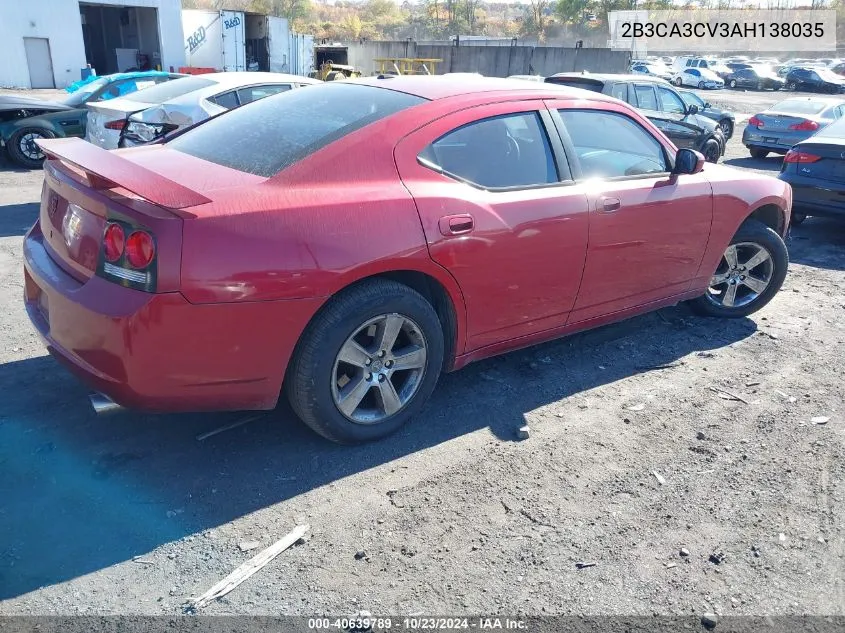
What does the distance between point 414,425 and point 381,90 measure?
1836 millimetres

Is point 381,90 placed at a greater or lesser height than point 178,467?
greater

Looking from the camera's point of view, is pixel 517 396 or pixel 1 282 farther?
pixel 1 282

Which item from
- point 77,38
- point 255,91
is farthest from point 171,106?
point 77,38

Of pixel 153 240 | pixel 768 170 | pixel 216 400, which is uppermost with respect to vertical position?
pixel 153 240

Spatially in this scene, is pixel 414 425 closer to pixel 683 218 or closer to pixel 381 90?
pixel 381 90

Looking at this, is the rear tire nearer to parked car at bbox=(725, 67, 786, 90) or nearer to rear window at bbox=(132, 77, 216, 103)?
rear window at bbox=(132, 77, 216, 103)

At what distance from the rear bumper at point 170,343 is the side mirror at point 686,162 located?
267 centimetres

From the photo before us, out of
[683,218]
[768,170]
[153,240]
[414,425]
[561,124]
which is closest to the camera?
[153,240]

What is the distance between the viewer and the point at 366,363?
3.27 meters

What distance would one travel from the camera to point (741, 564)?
2.76m

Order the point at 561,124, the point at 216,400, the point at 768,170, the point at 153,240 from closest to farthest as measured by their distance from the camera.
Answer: the point at 153,240 → the point at 216,400 → the point at 561,124 → the point at 768,170

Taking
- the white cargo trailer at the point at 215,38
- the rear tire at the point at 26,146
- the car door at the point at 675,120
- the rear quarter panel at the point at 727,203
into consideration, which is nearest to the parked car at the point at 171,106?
the rear tire at the point at 26,146

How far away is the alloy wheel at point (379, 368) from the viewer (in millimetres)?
3229

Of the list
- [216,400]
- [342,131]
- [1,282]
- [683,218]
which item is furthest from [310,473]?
[1,282]
